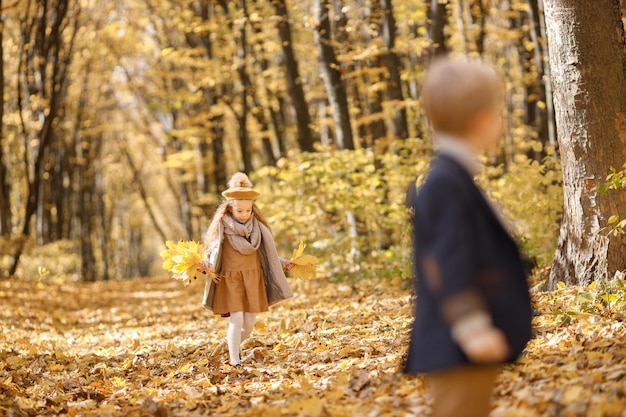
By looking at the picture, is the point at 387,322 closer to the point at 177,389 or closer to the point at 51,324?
the point at 177,389

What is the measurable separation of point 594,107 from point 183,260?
4.04m

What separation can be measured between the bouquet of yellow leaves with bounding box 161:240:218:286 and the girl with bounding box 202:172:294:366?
0.61ft

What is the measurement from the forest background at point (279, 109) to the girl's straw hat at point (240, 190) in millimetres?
2668

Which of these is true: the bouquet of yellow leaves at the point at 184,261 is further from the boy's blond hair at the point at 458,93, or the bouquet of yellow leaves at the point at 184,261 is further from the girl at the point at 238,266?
the boy's blond hair at the point at 458,93

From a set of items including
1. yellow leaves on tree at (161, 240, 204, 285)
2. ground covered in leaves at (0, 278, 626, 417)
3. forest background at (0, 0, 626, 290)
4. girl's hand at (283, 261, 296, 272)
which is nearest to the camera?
ground covered in leaves at (0, 278, 626, 417)

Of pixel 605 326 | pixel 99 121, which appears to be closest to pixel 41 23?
pixel 99 121

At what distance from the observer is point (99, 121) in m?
35.2

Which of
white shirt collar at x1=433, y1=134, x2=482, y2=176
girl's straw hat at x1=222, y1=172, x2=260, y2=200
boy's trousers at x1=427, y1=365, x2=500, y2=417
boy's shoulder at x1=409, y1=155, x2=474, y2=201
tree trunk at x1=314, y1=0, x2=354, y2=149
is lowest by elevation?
boy's trousers at x1=427, y1=365, x2=500, y2=417

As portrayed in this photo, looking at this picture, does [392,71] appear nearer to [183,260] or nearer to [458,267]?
[183,260]

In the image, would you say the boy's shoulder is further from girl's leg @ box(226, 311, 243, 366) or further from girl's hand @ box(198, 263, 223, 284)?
girl's leg @ box(226, 311, 243, 366)

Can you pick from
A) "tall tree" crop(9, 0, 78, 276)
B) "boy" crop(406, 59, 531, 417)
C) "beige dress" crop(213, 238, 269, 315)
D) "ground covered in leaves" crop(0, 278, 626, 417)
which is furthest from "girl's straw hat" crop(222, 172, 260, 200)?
"tall tree" crop(9, 0, 78, 276)

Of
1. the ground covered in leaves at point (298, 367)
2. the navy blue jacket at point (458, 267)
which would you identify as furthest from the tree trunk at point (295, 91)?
the navy blue jacket at point (458, 267)

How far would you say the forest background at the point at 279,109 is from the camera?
45.9 feet

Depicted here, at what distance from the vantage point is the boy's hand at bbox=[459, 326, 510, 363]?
9.75ft
